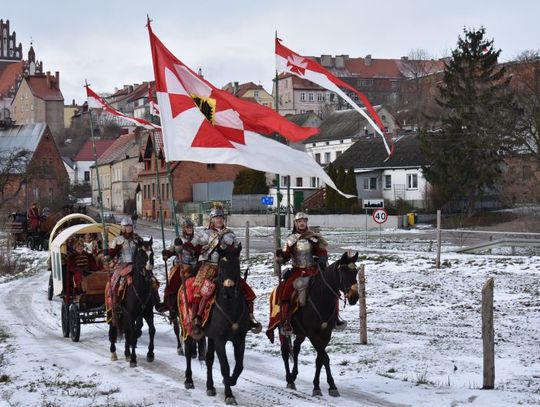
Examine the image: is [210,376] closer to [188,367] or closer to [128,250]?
[188,367]

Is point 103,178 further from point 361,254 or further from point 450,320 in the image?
point 450,320

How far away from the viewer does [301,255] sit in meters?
13.2

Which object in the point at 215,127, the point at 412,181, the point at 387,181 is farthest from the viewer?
the point at 387,181

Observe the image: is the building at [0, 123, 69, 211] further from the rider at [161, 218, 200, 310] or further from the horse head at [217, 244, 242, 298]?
the horse head at [217, 244, 242, 298]

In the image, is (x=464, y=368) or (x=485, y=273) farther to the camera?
(x=485, y=273)

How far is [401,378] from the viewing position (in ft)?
45.6

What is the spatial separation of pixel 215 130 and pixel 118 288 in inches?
170

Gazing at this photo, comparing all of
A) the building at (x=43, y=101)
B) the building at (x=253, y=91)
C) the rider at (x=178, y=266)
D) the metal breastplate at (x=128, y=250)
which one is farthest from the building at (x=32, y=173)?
the building at (x=253, y=91)

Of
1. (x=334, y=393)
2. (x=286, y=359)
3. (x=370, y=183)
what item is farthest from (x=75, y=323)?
(x=370, y=183)

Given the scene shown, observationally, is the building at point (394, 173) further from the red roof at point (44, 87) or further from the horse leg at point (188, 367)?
the red roof at point (44, 87)

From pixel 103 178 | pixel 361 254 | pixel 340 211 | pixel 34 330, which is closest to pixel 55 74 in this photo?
pixel 103 178

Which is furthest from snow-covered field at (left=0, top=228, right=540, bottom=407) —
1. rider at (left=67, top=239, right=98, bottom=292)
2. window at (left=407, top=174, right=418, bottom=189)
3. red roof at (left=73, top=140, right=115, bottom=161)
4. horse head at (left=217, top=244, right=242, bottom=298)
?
red roof at (left=73, top=140, right=115, bottom=161)

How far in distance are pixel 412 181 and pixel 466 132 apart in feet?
32.3

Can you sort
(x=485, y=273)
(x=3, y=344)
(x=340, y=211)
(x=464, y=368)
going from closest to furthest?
(x=464, y=368) → (x=3, y=344) → (x=485, y=273) → (x=340, y=211)
